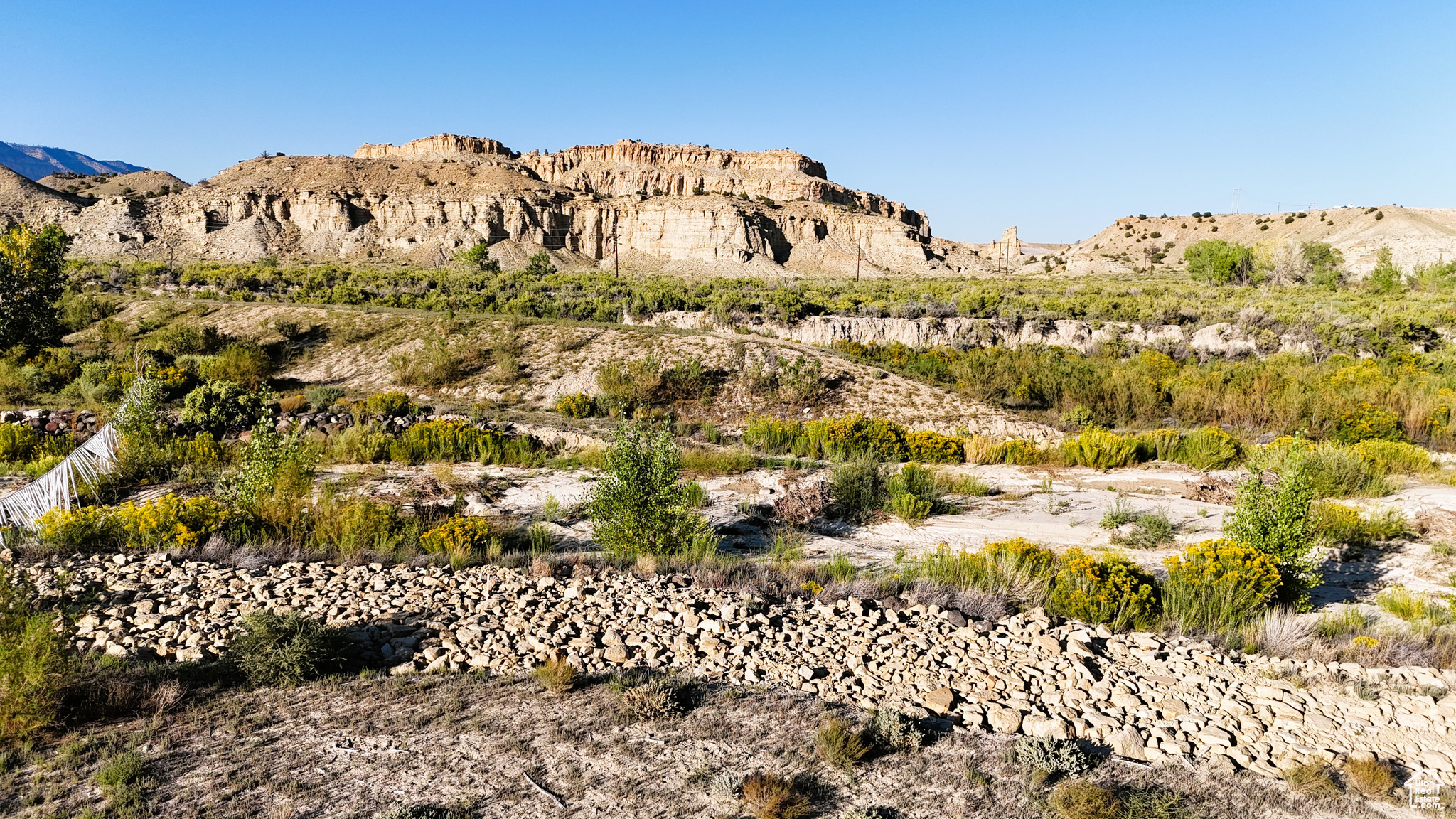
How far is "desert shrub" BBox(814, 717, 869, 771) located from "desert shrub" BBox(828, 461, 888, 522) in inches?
227

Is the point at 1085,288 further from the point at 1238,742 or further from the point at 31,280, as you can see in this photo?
the point at 31,280

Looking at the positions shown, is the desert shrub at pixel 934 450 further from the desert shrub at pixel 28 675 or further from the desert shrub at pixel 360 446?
the desert shrub at pixel 28 675

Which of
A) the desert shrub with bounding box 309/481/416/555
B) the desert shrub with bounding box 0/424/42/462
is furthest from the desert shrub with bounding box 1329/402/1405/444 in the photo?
the desert shrub with bounding box 0/424/42/462

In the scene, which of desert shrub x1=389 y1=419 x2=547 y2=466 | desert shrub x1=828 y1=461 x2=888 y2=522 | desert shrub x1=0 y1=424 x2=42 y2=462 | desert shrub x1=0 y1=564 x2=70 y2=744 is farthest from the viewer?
desert shrub x1=389 y1=419 x2=547 y2=466

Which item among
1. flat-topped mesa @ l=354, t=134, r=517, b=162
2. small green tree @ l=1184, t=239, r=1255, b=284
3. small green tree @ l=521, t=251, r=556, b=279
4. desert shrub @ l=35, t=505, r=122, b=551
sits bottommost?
Result: desert shrub @ l=35, t=505, r=122, b=551

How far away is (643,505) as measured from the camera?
791cm

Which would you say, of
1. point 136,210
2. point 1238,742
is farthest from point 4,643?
point 136,210

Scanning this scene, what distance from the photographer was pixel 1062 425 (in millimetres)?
15945

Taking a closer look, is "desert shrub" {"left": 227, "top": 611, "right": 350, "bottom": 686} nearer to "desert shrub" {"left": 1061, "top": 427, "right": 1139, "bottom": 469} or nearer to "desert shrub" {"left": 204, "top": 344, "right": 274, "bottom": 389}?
"desert shrub" {"left": 1061, "top": 427, "right": 1139, "bottom": 469}

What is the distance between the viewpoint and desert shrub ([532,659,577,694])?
4.71m

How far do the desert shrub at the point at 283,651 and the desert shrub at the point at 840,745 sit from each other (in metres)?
3.22

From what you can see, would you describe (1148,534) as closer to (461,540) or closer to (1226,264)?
(461,540)

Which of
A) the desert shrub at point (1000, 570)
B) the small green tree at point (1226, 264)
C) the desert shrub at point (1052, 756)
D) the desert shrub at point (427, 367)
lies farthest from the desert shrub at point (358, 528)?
the small green tree at point (1226, 264)

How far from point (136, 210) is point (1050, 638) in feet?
313
